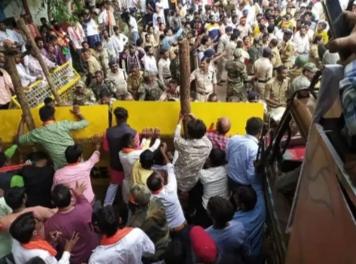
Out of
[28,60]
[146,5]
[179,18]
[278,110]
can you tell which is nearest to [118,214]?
[278,110]

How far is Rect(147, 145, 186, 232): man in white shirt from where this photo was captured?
4.30 meters

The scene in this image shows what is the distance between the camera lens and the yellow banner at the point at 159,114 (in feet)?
19.1

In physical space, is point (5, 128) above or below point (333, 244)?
below

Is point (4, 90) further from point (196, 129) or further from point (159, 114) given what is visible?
point (196, 129)

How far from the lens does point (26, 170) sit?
16.0 ft

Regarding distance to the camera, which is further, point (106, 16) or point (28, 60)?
point (106, 16)

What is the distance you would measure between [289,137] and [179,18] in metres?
10.5

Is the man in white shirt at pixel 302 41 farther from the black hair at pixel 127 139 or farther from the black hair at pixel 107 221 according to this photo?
the black hair at pixel 107 221

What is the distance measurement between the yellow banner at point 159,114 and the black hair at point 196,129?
97cm

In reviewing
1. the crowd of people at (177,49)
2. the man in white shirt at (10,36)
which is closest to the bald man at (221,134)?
the crowd of people at (177,49)

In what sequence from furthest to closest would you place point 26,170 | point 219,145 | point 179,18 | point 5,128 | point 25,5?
point 179,18
point 25,5
point 5,128
point 219,145
point 26,170

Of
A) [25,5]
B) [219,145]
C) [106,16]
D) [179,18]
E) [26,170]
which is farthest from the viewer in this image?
[179,18]

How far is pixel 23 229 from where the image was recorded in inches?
137

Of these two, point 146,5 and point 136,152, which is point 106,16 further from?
point 136,152
